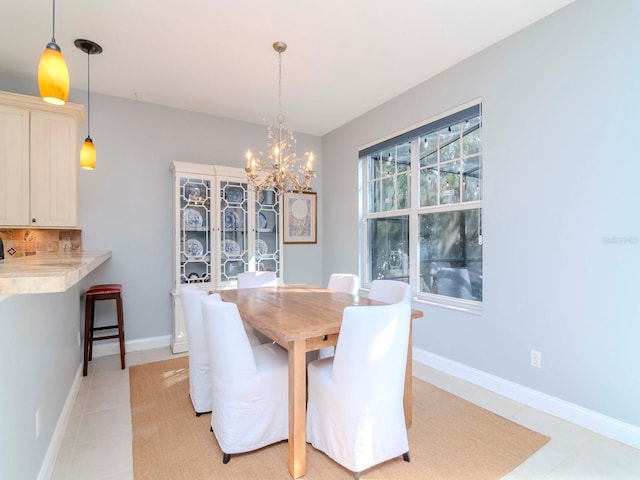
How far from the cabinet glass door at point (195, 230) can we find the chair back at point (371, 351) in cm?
248

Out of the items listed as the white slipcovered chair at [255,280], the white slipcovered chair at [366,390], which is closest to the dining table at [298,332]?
the white slipcovered chair at [366,390]

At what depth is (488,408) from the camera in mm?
2365

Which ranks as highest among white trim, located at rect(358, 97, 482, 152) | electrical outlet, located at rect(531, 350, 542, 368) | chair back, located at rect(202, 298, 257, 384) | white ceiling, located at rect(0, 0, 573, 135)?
white ceiling, located at rect(0, 0, 573, 135)

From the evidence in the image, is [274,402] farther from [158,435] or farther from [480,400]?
[480,400]

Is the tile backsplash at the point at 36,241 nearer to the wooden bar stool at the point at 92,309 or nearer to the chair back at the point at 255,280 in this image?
the wooden bar stool at the point at 92,309

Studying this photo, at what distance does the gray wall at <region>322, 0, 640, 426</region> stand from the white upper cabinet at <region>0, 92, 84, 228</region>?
356cm

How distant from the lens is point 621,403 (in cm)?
199

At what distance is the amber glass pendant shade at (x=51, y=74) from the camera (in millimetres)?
1388

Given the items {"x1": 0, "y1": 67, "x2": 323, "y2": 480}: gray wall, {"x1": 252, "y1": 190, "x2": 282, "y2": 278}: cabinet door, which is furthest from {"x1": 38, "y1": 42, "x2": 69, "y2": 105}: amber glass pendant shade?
{"x1": 252, "y1": 190, "x2": 282, "y2": 278}: cabinet door

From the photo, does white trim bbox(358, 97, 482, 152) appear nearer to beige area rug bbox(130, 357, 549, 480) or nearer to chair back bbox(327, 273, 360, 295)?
chair back bbox(327, 273, 360, 295)

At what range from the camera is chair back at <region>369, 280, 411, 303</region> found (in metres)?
2.51

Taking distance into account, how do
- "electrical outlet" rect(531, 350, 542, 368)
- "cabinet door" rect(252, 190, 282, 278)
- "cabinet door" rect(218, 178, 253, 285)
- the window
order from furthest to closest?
"cabinet door" rect(252, 190, 282, 278) < "cabinet door" rect(218, 178, 253, 285) < the window < "electrical outlet" rect(531, 350, 542, 368)

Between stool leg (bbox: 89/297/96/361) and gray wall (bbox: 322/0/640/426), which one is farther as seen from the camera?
stool leg (bbox: 89/297/96/361)

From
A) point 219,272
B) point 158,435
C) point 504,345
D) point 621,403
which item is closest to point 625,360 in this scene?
point 621,403
